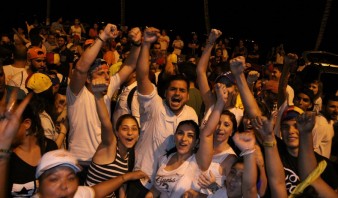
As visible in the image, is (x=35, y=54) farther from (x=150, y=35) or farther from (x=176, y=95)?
(x=176, y=95)

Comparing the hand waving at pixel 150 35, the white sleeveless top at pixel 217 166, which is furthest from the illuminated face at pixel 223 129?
the hand waving at pixel 150 35

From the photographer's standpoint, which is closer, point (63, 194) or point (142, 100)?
point (63, 194)

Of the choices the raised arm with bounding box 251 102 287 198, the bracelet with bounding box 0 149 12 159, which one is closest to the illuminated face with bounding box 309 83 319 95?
the raised arm with bounding box 251 102 287 198

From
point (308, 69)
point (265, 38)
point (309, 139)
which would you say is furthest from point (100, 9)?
point (309, 139)

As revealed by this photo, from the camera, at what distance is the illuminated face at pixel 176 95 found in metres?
5.05

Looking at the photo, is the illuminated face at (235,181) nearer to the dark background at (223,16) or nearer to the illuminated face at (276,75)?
the illuminated face at (276,75)

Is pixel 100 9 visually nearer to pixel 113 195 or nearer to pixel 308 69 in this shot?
pixel 308 69

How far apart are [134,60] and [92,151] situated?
42.7 inches

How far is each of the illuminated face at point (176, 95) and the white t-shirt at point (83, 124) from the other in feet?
2.40

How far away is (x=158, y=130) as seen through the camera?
4941 millimetres

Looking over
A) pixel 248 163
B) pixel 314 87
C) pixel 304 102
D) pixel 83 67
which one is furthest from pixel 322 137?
pixel 83 67

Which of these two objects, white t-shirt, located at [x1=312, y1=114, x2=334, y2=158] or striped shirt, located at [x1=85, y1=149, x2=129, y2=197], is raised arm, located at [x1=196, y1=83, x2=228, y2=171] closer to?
striped shirt, located at [x1=85, y1=149, x2=129, y2=197]

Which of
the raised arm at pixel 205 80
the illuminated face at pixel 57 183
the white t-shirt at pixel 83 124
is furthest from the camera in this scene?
the raised arm at pixel 205 80

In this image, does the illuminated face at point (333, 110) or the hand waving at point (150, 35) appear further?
the illuminated face at point (333, 110)
